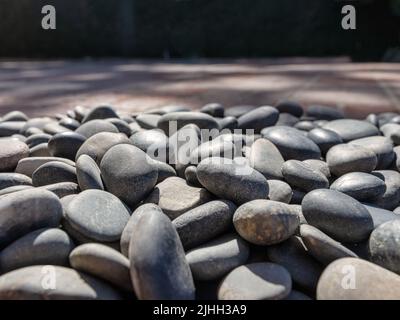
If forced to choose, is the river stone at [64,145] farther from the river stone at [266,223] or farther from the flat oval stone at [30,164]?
the river stone at [266,223]

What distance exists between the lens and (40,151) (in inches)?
62.6

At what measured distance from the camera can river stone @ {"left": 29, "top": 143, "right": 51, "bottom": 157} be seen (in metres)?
1.58

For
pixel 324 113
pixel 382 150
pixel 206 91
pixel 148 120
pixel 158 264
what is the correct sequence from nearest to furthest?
pixel 158 264 < pixel 382 150 < pixel 148 120 < pixel 324 113 < pixel 206 91

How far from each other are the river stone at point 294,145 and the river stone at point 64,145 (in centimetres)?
67

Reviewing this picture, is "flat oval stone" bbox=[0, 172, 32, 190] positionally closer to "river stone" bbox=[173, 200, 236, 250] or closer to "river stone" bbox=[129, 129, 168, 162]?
"river stone" bbox=[129, 129, 168, 162]

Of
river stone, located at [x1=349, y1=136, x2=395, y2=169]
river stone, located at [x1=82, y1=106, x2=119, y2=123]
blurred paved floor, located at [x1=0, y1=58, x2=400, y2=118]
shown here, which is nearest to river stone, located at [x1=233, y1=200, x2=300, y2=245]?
river stone, located at [x1=349, y1=136, x2=395, y2=169]

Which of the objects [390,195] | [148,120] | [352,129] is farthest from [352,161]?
[148,120]

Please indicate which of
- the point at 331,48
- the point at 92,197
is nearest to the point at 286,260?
the point at 92,197

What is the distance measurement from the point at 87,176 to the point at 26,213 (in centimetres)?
23

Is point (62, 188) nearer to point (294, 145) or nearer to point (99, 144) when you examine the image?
point (99, 144)

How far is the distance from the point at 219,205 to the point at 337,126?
0.88 metres

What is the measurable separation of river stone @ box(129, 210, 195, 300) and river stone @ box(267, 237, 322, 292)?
227 mm
